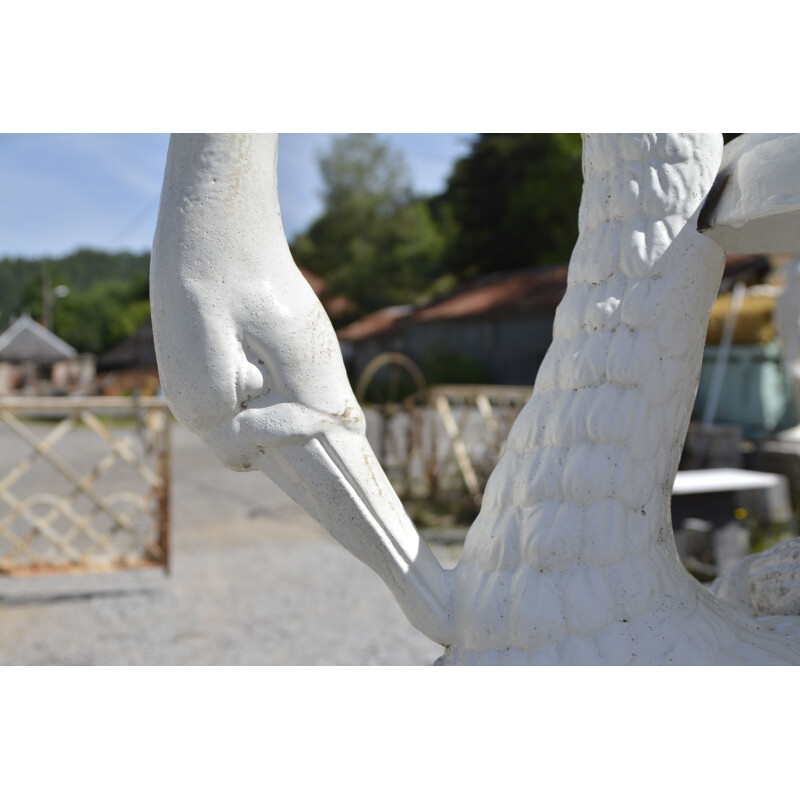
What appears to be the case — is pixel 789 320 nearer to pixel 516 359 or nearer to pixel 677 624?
pixel 677 624

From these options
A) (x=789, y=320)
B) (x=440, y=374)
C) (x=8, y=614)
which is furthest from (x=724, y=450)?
(x=440, y=374)

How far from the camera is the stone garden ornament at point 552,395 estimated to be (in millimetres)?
927

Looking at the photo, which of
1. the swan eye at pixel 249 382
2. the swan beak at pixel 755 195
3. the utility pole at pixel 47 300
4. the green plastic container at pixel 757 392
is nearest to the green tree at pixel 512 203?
the green plastic container at pixel 757 392

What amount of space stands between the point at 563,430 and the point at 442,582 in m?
0.28

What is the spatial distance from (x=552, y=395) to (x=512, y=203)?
1522 centimetres

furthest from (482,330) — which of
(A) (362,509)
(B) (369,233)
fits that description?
(A) (362,509)

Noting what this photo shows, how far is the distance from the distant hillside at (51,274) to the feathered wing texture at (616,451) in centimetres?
820

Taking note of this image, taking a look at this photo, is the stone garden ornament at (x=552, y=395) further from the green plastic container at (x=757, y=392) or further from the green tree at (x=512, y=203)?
the green tree at (x=512, y=203)

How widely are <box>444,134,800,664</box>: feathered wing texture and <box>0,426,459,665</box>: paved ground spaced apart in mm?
2624

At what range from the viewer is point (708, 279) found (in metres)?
1.05

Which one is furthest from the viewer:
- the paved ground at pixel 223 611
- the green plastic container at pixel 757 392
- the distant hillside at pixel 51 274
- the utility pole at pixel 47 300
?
the utility pole at pixel 47 300

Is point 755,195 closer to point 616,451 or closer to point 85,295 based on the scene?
point 616,451

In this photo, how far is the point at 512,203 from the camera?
614 inches

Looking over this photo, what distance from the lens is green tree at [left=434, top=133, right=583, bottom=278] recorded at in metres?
14.8
